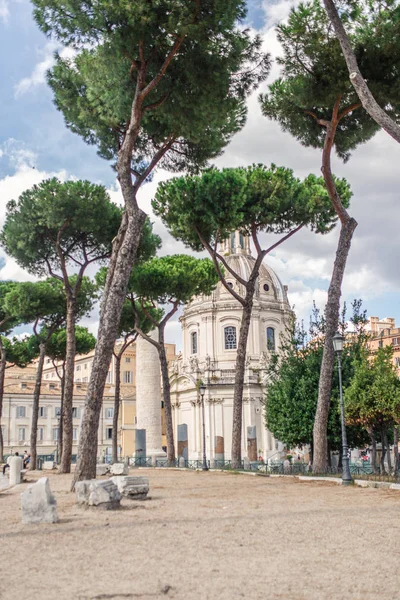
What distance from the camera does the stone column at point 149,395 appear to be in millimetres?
35281

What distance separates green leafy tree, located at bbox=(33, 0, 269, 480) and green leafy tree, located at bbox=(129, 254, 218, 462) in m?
10.2

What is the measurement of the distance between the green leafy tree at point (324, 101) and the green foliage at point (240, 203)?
10.8 feet

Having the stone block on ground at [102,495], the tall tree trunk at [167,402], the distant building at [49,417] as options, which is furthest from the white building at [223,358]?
the stone block on ground at [102,495]

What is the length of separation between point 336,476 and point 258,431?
1221 inches

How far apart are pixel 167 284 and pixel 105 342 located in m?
14.3

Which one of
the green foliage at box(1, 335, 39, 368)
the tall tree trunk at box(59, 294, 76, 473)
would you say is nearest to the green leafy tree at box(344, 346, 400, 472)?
the tall tree trunk at box(59, 294, 76, 473)

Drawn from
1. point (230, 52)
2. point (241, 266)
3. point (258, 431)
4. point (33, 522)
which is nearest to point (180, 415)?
point (258, 431)

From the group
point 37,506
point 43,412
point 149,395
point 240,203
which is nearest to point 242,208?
point 240,203

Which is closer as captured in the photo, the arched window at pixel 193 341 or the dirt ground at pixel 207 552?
the dirt ground at pixel 207 552

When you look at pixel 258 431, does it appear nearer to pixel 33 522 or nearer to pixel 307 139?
pixel 307 139

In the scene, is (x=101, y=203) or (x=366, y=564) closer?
(x=366, y=564)

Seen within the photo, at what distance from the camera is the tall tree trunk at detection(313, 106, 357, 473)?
47.7 ft

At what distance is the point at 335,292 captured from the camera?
1522 cm

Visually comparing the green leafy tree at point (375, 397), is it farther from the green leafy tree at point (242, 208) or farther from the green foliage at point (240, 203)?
the green foliage at point (240, 203)
